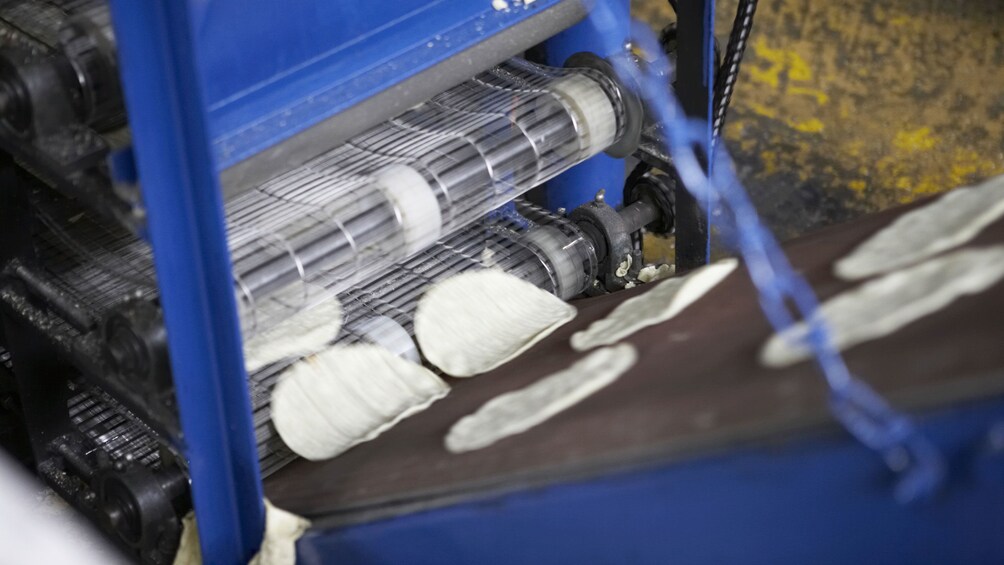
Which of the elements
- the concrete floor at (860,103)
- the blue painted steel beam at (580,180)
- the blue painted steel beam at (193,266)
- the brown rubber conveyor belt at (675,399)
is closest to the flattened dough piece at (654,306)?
the brown rubber conveyor belt at (675,399)

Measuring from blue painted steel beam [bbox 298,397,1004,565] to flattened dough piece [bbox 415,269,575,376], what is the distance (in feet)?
1.32

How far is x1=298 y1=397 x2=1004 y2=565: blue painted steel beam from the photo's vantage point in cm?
87

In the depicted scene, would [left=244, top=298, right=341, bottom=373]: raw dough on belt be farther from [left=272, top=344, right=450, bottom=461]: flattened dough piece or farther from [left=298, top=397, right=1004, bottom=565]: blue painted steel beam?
[left=298, top=397, right=1004, bottom=565]: blue painted steel beam

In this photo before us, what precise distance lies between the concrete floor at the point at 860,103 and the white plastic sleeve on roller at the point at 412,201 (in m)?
1.32

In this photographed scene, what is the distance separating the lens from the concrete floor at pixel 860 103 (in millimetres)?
2771

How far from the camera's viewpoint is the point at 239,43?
1383mm

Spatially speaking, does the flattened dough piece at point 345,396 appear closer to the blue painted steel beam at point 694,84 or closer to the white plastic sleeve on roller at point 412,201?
the white plastic sleeve on roller at point 412,201

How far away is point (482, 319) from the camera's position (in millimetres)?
1633

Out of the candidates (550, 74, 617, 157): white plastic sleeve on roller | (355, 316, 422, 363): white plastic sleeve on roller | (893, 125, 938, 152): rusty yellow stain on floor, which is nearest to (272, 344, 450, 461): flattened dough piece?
(355, 316, 422, 363): white plastic sleeve on roller

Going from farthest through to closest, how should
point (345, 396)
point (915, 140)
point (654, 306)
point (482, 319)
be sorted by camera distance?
point (915, 140) → point (482, 319) → point (345, 396) → point (654, 306)

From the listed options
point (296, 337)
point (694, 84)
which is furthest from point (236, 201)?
point (694, 84)

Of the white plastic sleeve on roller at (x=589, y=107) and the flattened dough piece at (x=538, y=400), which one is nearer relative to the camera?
the flattened dough piece at (x=538, y=400)

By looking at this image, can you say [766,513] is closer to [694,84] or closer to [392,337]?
[392,337]

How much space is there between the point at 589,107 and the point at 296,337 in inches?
19.3
